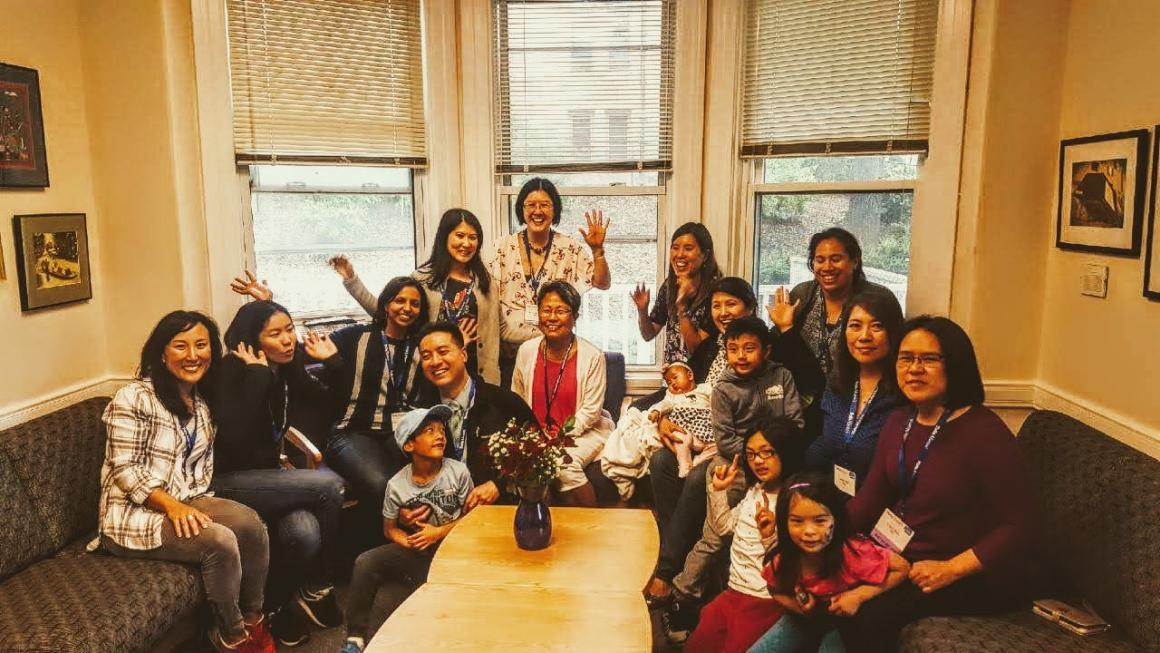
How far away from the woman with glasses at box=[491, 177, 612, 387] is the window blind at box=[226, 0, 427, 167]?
2.28 ft

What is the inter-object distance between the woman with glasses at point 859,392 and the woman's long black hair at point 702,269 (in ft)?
2.65

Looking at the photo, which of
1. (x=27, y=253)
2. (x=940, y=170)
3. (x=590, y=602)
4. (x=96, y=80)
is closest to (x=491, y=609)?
(x=590, y=602)

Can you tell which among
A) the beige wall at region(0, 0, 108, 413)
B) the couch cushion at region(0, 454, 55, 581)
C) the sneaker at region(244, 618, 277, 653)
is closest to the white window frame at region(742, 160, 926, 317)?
the sneaker at region(244, 618, 277, 653)

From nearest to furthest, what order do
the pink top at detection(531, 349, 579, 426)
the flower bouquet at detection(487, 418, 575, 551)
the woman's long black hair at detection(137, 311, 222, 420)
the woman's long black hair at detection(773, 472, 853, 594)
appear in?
the woman's long black hair at detection(773, 472, 853, 594) → the flower bouquet at detection(487, 418, 575, 551) → the woman's long black hair at detection(137, 311, 222, 420) → the pink top at detection(531, 349, 579, 426)

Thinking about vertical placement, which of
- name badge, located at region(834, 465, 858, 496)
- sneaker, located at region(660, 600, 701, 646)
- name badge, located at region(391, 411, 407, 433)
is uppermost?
name badge, located at region(391, 411, 407, 433)

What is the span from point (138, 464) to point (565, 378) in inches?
66.5

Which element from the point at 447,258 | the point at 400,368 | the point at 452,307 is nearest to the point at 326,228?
the point at 447,258

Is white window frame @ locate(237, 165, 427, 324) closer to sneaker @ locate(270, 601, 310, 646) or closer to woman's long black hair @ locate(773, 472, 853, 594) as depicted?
sneaker @ locate(270, 601, 310, 646)

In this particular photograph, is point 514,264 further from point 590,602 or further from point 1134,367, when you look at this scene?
point 1134,367

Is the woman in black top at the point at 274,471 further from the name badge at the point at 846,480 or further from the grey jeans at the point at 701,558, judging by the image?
the name badge at the point at 846,480

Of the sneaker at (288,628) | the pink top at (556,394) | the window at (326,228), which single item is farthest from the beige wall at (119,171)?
the pink top at (556,394)

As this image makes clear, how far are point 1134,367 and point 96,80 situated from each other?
4.32 meters

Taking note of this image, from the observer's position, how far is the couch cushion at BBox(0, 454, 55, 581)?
103 inches

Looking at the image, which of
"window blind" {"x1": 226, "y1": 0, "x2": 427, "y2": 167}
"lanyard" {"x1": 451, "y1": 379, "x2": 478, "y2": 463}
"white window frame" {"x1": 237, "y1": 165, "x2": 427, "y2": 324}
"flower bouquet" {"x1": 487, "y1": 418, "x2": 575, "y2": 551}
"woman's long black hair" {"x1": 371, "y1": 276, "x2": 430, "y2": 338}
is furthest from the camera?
"white window frame" {"x1": 237, "y1": 165, "x2": 427, "y2": 324}
